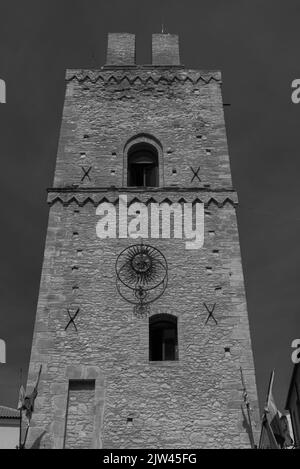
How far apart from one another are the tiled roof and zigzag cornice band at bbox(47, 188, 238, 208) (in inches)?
446

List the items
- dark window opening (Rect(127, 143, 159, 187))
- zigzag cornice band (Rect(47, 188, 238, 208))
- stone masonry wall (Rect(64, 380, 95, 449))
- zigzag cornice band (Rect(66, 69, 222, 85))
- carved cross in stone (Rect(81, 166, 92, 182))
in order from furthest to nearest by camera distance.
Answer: zigzag cornice band (Rect(66, 69, 222, 85))
dark window opening (Rect(127, 143, 159, 187))
carved cross in stone (Rect(81, 166, 92, 182))
zigzag cornice band (Rect(47, 188, 238, 208))
stone masonry wall (Rect(64, 380, 95, 449))

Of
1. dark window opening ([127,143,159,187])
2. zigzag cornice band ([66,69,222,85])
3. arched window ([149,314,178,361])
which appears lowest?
arched window ([149,314,178,361])

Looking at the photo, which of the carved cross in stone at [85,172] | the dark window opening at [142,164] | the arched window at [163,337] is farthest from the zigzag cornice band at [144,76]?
the arched window at [163,337]

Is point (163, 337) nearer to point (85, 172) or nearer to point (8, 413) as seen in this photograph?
point (85, 172)

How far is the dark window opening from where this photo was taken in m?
16.9

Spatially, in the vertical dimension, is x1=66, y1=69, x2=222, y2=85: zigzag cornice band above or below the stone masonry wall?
above

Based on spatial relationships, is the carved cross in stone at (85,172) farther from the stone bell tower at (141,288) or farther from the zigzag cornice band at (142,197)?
the zigzag cornice band at (142,197)

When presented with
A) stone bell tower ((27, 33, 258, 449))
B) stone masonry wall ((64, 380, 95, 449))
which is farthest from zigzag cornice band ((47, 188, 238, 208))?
stone masonry wall ((64, 380, 95, 449))

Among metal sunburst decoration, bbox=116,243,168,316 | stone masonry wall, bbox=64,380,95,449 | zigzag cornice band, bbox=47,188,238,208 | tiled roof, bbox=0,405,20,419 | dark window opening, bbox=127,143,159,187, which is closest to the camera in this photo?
stone masonry wall, bbox=64,380,95,449

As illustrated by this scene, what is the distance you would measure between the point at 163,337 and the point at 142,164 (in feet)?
17.7

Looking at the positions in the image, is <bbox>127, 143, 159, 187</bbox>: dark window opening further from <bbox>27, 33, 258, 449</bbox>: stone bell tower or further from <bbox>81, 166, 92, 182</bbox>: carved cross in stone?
<bbox>81, 166, 92, 182</bbox>: carved cross in stone

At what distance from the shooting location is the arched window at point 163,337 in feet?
44.1

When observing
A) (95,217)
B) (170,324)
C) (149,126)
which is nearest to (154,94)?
(149,126)

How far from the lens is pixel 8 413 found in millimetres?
23797
